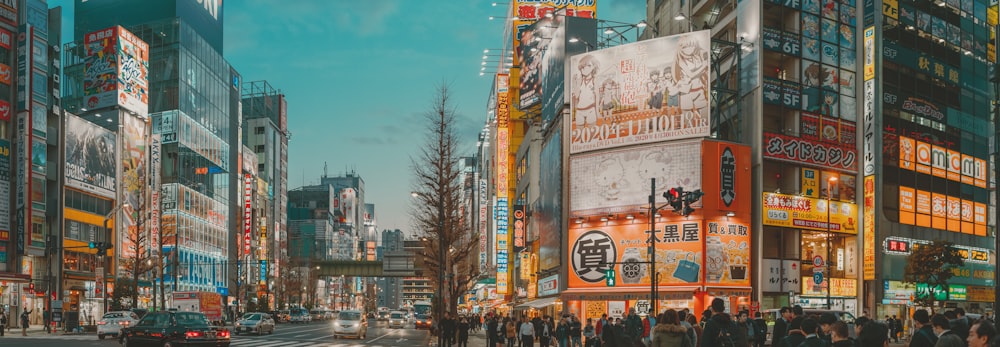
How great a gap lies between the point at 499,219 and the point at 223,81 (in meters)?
46.1

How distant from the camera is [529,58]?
221ft

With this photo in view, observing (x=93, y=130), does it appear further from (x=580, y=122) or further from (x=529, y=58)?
(x=580, y=122)

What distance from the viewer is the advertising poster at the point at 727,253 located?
4800cm

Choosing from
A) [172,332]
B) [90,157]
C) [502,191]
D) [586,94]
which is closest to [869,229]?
[586,94]

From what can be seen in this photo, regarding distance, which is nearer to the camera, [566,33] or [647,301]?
[647,301]

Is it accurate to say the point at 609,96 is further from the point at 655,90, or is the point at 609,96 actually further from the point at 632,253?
the point at 632,253

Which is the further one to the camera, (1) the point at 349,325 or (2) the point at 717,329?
(1) the point at 349,325

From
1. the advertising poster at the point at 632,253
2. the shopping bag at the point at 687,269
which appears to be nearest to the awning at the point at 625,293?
the advertising poster at the point at 632,253

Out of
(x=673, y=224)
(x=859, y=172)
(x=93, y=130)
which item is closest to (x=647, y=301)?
(x=673, y=224)

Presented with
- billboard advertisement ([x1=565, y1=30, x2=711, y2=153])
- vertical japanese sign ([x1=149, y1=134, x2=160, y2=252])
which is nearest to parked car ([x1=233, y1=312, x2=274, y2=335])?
billboard advertisement ([x1=565, y1=30, x2=711, y2=153])

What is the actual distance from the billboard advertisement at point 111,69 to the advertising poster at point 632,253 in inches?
1769

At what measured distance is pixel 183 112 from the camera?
91.1 m

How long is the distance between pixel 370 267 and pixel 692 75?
230ft

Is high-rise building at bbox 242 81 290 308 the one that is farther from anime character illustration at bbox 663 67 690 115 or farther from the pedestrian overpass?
anime character illustration at bbox 663 67 690 115
